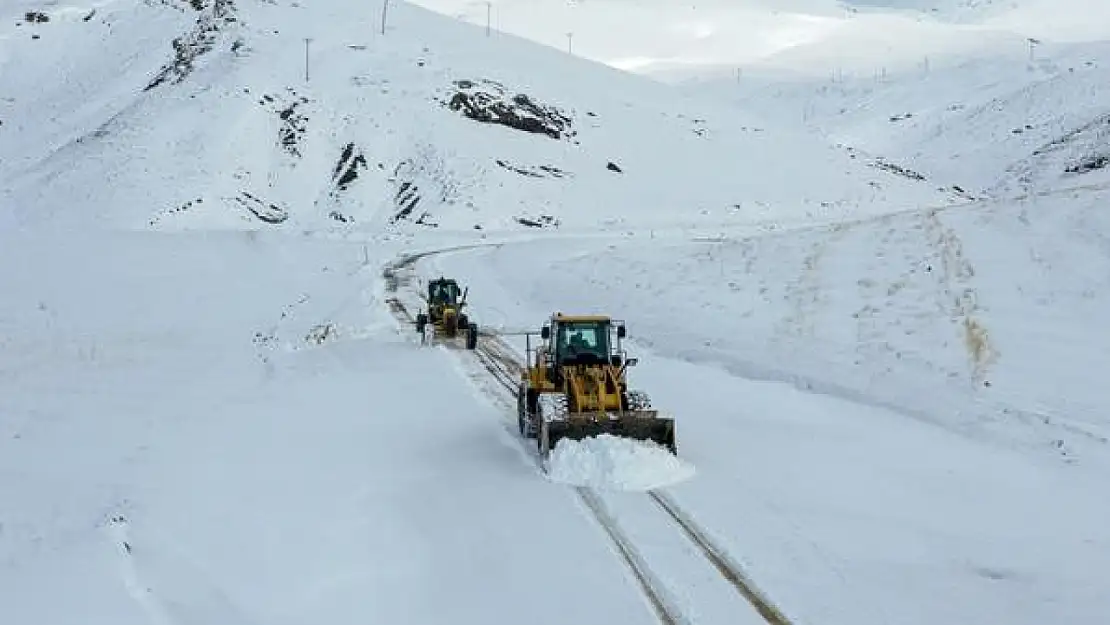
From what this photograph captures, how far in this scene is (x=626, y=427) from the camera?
579 inches

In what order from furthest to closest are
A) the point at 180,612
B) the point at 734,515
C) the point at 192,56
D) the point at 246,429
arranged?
the point at 192,56, the point at 246,429, the point at 734,515, the point at 180,612

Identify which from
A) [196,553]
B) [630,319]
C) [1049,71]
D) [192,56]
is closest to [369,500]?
[196,553]

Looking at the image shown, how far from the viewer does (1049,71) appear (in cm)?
18462

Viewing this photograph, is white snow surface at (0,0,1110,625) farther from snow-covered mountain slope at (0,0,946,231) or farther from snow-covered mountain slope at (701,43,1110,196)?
snow-covered mountain slope at (701,43,1110,196)

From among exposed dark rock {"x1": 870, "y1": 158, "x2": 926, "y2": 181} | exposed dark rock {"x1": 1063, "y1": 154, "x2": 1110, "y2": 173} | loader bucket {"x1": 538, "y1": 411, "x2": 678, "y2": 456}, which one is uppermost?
exposed dark rock {"x1": 1063, "y1": 154, "x2": 1110, "y2": 173}

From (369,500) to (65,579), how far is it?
14.1 feet

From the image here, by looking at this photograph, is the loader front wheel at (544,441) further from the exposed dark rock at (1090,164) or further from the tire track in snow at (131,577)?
the exposed dark rock at (1090,164)

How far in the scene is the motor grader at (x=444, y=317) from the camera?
1145 inches

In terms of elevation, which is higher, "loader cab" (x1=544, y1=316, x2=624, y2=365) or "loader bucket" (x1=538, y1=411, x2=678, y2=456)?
"loader cab" (x1=544, y1=316, x2=624, y2=365)

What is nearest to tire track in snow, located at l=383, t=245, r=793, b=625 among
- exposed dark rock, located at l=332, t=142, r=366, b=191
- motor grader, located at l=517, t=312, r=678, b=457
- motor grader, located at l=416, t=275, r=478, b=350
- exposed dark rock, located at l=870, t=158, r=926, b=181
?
motor grader, located at l=517, t=312, r=678, b=457

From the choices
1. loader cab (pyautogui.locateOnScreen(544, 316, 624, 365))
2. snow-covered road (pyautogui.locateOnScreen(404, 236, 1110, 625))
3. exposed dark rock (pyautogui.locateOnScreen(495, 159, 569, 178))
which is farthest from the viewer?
exposed dark rock (pyautogui.locateOnScreen(495, 159, 569, 178))

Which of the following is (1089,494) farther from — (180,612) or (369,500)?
(180,612)

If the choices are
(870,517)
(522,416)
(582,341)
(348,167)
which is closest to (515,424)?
(522,416)

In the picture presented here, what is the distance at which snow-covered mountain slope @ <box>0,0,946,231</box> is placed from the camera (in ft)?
220
